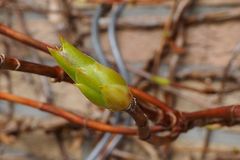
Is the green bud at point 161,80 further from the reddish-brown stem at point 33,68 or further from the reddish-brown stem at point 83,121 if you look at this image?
Answer: the reddish-brown stem at point 33,68

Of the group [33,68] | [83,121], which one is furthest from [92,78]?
[83,121]

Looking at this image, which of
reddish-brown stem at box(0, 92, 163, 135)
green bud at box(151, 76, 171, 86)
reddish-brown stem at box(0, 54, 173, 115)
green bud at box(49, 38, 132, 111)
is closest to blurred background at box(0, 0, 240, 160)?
green bud at box(151, 76, 171, 86)

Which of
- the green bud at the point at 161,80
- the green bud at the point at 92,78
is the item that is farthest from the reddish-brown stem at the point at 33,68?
the green bud at the point at 161,80

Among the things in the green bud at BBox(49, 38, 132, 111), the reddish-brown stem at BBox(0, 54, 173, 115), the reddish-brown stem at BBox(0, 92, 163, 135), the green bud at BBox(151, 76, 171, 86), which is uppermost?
the green bud at BBox(49, 38, 132, 111)

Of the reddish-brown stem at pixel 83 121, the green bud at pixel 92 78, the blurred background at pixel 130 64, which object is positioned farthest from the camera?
the blurred background at pixel 130 64

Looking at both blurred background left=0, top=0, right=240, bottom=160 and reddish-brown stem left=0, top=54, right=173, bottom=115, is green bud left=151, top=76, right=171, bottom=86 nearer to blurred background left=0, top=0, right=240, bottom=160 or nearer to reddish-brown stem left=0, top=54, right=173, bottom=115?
blurred background left=0, top=0, right=240, bottom=160

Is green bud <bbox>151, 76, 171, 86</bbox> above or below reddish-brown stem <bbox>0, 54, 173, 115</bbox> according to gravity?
below

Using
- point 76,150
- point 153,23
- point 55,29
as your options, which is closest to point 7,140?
point 76,150
